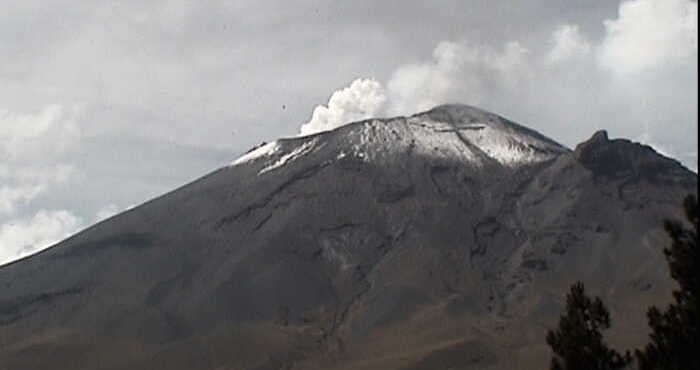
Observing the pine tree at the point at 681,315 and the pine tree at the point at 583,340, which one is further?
the pine tree at the point at 583,340

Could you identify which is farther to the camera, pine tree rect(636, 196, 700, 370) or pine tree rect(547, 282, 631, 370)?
pine tree rect(547, 282, 631, 370)

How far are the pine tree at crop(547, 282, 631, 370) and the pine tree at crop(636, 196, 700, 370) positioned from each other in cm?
180

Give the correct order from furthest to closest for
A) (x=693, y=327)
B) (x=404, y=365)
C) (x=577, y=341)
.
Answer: (x=404, y=365) → (x=577, y=341) → (x=693, y=327)

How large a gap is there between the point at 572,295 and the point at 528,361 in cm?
17150

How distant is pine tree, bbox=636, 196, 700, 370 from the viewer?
93.9ft

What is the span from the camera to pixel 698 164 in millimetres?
20516

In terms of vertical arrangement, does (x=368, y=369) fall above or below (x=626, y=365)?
above

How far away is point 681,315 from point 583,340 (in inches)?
126

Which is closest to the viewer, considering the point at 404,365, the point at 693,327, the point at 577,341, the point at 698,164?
the point at 698,164

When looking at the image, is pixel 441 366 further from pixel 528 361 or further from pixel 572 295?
pixel 572 295

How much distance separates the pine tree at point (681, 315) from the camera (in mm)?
28609

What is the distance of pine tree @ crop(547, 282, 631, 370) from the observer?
31.2 metres

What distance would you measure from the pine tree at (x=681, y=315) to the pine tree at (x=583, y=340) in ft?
5.91

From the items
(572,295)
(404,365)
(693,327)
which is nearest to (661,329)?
(693,327)
